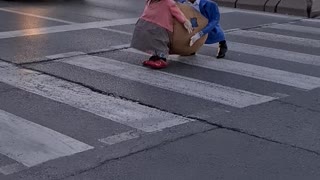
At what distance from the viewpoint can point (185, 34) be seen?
8.06 m

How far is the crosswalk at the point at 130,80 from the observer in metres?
5.03

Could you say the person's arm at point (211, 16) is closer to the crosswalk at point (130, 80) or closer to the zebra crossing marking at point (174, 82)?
the crosswalk at point (130, 80)

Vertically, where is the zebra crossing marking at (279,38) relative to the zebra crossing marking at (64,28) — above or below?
above

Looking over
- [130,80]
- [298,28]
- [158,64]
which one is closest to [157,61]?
[158,64]

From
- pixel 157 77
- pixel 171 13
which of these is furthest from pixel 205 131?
pixel 171 13

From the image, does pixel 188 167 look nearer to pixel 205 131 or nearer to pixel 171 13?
pixel 205 131

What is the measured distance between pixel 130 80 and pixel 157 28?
986 mm

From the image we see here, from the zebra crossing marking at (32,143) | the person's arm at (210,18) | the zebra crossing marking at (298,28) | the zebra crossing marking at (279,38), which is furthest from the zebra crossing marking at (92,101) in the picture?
the zebra crossing marking at (298,28)

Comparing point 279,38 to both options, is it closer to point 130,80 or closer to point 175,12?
point 175,12

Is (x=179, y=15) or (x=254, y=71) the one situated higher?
(x=179, y=15)

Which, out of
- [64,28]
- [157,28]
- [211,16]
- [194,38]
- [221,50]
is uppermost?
[211,16]

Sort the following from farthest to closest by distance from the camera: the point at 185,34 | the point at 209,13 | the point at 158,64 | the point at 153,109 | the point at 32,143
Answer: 1. the point at 209,13
2. the point at 185,34
3. the point at 158,64
4. the point at 153,109
5. the point at 32,143

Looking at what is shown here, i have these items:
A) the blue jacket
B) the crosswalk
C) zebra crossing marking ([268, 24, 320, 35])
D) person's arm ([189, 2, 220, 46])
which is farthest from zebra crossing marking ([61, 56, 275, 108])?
zebra crossing marking ([268, 24, 320, 35])

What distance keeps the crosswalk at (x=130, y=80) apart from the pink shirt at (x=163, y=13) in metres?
0.62
